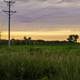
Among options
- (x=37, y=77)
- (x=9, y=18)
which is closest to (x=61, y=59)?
(x=37, y=77)

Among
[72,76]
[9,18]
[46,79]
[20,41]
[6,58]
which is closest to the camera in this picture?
[72,76]

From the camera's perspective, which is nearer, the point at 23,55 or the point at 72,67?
the point at 72,67

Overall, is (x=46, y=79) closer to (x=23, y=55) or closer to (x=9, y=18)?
(x=23, y=55)

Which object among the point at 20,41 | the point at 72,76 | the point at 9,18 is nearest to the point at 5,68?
the point at 72,76

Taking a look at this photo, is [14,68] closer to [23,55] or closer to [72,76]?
[23,55]

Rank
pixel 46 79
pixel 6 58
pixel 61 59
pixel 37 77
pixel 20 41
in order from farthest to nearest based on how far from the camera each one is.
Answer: pixel 20 41, pixel 6 58, pixel 61 59, pixel 37 77, pixel 46 79

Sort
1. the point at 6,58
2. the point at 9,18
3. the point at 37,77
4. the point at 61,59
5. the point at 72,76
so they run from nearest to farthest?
1. the point at 72,76
2. the point at 37,77
3. the point at 61,59
4. the point at 6,58
5. the point at 9,18

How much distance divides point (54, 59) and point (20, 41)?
12466cm

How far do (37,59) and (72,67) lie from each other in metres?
3.24

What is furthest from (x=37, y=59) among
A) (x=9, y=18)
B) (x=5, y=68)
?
(x=9, y=18)

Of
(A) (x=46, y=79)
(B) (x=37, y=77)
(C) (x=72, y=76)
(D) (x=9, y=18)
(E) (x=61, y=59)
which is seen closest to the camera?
(C) (x=72, y=76)

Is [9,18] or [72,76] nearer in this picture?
[72,76]

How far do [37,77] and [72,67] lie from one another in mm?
1572

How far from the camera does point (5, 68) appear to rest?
1622 centimetres
